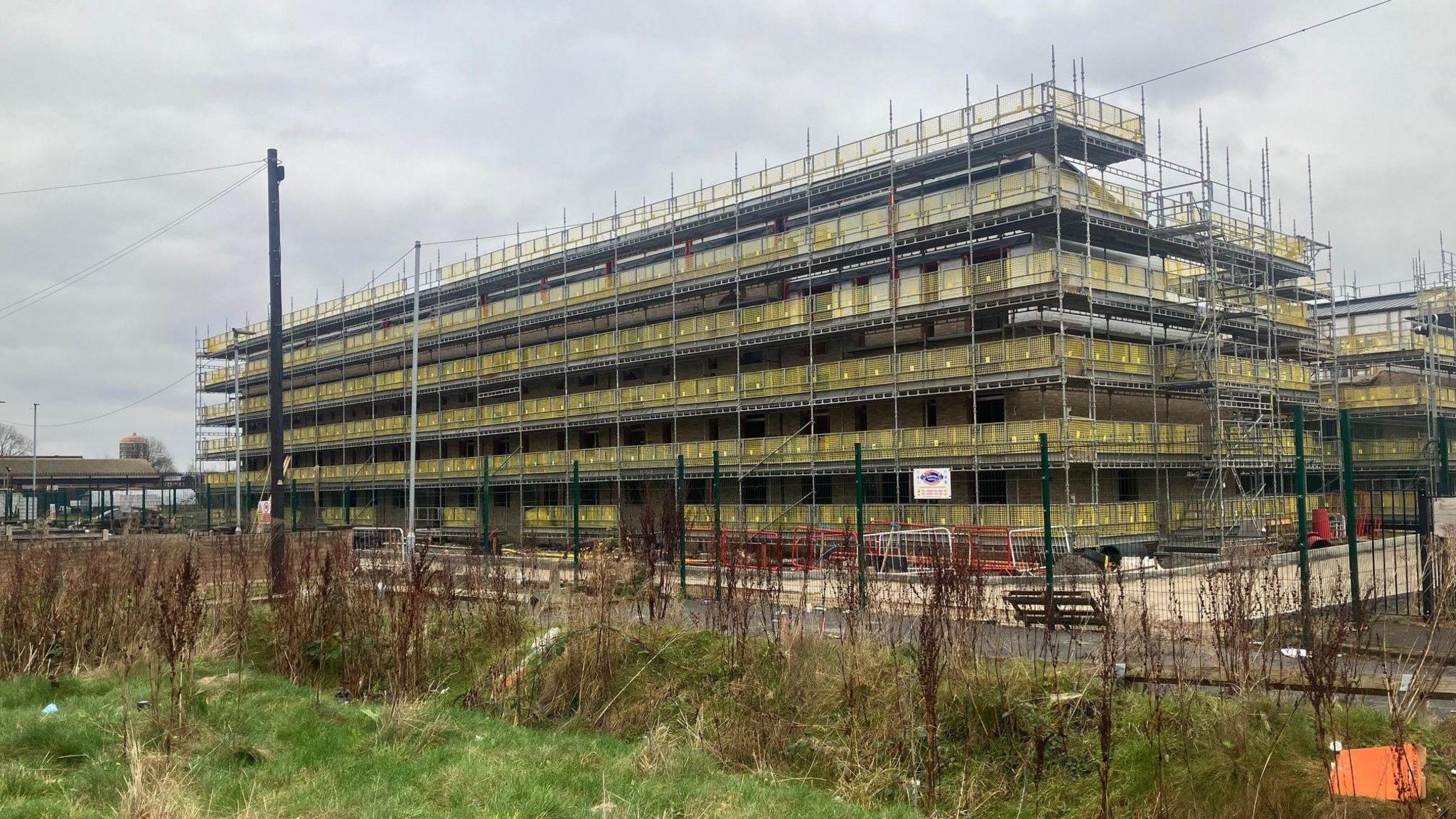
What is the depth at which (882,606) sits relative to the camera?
11875 mm

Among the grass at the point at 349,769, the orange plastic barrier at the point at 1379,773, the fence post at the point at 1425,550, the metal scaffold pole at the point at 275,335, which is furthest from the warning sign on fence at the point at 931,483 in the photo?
the orange plastic barrier at the point at 1379,773

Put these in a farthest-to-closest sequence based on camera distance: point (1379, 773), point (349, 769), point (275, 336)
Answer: point (275, 336) < point (349, 769) < point (1379, 773)

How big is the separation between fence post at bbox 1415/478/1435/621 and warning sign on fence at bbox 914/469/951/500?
370 inches

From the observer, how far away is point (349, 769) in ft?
27.0

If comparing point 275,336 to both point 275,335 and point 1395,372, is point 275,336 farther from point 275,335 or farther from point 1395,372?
point 1395,372

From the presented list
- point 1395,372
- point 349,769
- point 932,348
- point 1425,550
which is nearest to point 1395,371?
point 1395,372

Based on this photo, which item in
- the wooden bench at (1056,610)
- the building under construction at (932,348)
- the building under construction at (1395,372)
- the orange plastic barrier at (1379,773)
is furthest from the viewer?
the building under construction at (1395,372)

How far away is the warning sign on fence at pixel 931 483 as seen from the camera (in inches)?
894

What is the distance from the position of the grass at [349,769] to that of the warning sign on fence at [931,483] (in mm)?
14087

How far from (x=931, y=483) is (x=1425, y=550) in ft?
35.2

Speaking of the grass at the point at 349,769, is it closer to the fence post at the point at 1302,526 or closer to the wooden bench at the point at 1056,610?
the wooden bench at the point at 1056,610

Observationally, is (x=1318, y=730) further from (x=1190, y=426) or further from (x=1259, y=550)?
(x=1190, y=426)

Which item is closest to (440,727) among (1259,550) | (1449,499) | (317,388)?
(1259,550)

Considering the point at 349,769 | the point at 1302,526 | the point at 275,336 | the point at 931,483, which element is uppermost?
the point at 275,336
